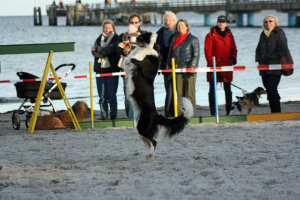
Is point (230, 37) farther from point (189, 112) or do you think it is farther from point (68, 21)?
point (68, 21)

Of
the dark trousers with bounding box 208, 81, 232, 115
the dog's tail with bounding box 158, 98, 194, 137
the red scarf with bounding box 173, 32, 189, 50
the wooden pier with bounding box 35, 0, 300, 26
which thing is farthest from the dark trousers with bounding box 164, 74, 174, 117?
the wooden pier with bounding box 35, 0, 300, 26

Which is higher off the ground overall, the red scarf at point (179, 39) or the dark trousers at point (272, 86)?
the red scarf at point (179, 39)

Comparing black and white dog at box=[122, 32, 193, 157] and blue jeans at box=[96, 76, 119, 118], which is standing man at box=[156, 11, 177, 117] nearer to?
blue jeans at box=[96, 76, 119, 118]

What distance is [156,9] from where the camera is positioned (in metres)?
98.6

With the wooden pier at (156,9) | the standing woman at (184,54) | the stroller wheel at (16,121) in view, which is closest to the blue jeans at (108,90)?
the standing woman at (184,54)

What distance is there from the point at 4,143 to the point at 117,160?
91.0 inches

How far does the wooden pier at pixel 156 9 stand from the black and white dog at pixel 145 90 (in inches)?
2708

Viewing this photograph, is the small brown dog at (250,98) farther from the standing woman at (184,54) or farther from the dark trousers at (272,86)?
the standing woman at (184,54)

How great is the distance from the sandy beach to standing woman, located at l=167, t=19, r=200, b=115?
79cm

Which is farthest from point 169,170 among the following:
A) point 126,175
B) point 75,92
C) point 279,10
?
point 279,10

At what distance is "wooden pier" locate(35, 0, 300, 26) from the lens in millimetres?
75375

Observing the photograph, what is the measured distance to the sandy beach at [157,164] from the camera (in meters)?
5.45

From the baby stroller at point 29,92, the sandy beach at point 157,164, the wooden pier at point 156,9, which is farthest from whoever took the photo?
the wooden pier at point 156,9

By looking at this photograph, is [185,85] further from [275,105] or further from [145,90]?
[145,90]
